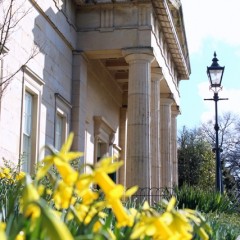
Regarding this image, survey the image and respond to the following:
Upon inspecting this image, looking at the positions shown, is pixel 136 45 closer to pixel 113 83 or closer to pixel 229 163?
pixel 113 83

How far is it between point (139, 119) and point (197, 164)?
37.6m

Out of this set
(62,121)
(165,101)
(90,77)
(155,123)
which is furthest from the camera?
(165,101)

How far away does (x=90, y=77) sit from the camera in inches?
937

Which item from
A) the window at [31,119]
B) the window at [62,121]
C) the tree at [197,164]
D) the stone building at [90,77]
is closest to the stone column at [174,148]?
the stone building at [90,77]

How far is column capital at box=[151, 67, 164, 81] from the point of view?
23344 mm

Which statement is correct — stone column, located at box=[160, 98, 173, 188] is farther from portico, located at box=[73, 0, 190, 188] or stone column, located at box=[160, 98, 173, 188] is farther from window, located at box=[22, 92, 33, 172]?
window, located at box=[22, 92, 33, 172]

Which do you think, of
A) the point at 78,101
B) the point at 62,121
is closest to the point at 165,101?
the point at 78,101

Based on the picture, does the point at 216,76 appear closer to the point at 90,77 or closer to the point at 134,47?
the point at 134,47

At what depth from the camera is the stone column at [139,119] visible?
781 inches

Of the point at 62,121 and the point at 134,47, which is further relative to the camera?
the point at 134,47

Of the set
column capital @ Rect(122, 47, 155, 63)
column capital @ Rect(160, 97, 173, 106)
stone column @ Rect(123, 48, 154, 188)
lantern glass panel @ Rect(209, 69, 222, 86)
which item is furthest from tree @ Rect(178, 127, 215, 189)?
lantern glass panel @ Rect(209, 69, 222, 86)

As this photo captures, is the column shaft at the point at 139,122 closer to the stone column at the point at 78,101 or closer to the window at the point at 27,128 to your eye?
the stone column at the point at 78,101

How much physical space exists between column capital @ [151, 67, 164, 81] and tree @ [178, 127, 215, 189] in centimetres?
3250

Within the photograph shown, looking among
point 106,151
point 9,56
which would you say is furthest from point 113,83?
point 9,56
